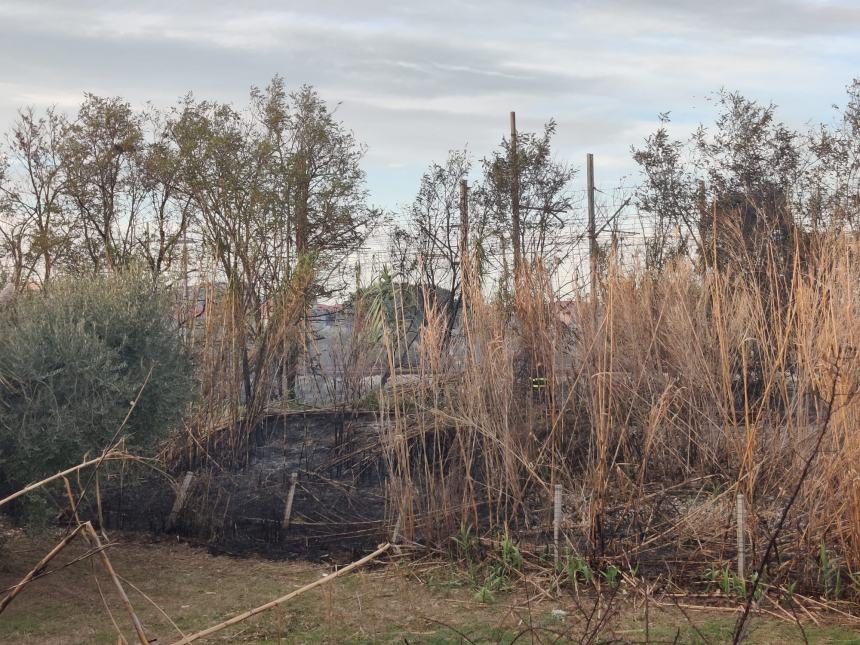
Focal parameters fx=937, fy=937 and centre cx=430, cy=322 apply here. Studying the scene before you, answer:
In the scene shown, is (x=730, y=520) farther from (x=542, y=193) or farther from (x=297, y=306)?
(x=542, y=193)

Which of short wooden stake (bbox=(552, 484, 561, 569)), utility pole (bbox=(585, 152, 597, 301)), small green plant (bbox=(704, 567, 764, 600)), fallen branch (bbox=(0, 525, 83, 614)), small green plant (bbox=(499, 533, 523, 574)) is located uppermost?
utility pole (bbox=(585, 152, 597, 301))

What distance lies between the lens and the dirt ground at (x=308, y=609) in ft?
15.4

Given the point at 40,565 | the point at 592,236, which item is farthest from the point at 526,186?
the point at 40,565

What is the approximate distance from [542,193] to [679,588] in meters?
10.9

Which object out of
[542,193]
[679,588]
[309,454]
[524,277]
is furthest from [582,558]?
[542,193]

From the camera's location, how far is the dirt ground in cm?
468

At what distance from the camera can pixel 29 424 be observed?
5.57 meters

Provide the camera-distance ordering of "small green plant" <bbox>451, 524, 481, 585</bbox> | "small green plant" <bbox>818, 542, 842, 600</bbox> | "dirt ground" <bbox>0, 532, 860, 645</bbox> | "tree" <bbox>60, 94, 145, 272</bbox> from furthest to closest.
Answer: "tree" <bbox>60, 94, 145, 272</bbox> < "small green plant" <bbox>451, 524, 481, 585</bbox> < "small green plant" <bbox>818, 542, 842, 600</bbox> < "dirt ground" <bbox>0, 532, 860, 645</bbox>

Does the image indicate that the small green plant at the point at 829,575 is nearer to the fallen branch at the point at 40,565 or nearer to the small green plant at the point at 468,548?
the small green plant at the point at 468,548

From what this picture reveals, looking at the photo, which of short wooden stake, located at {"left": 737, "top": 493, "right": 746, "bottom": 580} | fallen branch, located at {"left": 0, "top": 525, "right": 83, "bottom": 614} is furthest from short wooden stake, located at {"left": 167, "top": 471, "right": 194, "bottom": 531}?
fallen branch, located at {"left": 0, "top": 525, "right": 83, "bottom": 614}

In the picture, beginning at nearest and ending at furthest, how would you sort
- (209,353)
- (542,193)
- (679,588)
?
1. (679,588)
2. (209,353)
3. (542,193)

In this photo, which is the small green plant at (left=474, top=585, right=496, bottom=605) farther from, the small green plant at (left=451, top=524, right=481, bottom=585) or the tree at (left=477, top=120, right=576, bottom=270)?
the tree at (left=477, top=120, right=576, bottom=270)

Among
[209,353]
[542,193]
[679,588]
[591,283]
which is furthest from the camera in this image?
[542,193]

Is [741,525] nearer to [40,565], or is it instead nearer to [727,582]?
[727,582]
